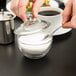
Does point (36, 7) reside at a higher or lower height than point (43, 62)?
higher

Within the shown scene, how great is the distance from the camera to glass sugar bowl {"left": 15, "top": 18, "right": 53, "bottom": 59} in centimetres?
57

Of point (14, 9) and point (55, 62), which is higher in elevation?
point (14, 9)

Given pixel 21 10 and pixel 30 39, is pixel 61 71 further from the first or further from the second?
pixel 21 10

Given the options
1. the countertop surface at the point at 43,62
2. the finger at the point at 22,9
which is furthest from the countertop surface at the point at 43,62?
the finger at the point at 22,9

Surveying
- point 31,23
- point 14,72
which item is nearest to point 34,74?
point 14,72

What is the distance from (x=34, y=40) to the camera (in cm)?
58

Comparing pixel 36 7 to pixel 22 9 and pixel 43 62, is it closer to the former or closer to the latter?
pixel 22 9

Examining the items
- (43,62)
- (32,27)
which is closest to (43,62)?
(43,62)

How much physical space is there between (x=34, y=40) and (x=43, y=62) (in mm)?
69

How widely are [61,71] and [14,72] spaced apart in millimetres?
127

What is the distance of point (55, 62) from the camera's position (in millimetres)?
575

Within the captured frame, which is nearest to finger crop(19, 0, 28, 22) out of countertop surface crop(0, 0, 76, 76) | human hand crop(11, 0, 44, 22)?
human hand crop(11, 0, 44, 22)

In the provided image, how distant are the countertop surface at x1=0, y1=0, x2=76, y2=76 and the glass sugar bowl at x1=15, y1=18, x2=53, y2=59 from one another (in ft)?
0.08

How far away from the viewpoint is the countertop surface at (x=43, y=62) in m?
0.54
